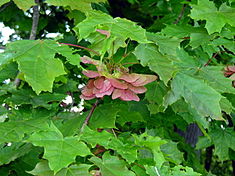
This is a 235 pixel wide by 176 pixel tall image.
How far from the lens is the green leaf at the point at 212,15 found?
5.44ft

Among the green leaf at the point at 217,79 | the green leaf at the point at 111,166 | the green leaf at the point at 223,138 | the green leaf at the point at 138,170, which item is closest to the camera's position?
the green leaf at the point at 111,166

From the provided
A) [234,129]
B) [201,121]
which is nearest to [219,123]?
[234,129]

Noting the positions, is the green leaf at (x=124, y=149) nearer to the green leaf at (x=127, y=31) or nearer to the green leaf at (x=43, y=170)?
the green leaf at (x=43, y=170)

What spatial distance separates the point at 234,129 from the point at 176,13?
36.9 inches

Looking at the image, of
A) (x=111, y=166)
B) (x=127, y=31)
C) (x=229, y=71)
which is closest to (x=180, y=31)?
(x=229, y=71)

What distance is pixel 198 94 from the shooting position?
1.53m

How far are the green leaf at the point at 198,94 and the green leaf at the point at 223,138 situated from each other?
0.99 metres

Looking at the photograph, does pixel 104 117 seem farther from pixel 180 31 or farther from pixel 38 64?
pixel 180 31

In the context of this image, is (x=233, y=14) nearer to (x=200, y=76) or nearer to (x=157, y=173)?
(x=200, y=76)

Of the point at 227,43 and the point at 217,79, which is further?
the point at 227,43

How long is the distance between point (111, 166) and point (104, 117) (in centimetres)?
31

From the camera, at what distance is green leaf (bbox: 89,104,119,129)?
157cm

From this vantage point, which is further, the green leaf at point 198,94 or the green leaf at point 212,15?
the green leaf at point 212,15

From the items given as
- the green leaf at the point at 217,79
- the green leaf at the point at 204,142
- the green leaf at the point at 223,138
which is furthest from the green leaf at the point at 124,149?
the green leaf at the point at 204,142
